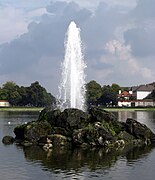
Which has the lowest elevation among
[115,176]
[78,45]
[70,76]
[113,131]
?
[115,176]

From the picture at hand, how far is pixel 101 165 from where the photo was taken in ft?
118

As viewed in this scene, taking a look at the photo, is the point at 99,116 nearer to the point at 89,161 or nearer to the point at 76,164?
the point at 89,161

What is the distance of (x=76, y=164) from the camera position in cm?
3616

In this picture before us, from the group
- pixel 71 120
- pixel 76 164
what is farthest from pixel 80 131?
pixel 76 164

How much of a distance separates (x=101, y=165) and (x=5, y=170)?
8154 mm

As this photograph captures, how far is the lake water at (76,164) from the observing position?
3119 centimetres

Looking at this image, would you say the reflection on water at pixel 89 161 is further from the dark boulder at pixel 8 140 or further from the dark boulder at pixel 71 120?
the dark boulder at pixel 8 140

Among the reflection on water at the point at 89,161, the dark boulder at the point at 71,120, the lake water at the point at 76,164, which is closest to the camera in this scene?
the lake water at the point at 76,164

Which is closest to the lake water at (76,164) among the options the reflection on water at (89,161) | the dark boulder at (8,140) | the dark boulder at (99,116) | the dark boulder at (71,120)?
the reflection on water at (89,161)

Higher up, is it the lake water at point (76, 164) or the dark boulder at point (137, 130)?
the dark boulder at point (137, 130)

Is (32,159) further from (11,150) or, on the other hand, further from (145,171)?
(145,171)

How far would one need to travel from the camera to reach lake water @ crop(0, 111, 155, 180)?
102ft

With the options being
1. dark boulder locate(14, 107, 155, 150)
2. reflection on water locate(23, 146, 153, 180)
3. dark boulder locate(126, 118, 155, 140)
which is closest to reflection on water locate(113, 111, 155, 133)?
dark boulder locate(126, 118, 155, 140)

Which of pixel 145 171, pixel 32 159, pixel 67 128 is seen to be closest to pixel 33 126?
pixel 67 128
